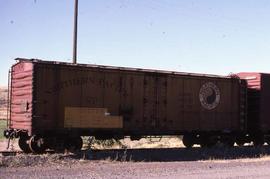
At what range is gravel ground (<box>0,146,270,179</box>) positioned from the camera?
1256 cm

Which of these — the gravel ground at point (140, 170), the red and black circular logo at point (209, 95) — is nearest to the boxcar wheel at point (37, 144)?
the gravel ground at point (140, 170)

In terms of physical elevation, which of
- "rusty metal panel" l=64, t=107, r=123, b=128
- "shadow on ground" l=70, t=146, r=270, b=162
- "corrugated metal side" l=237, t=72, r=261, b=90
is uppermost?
"corrugated metal side" l=237, t=72, r=261, b=90

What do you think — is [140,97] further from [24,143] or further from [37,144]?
[24,143]

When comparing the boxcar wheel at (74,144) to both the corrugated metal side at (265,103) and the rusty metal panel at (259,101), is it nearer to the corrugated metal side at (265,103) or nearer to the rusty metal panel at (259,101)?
the rusty metal panel at (259,101)

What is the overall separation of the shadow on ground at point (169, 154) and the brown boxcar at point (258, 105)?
2293 millimetres

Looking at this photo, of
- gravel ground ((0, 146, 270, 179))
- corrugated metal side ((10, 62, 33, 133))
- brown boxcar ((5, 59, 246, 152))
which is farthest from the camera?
brown boxcar ((5, 59, 246, 152))

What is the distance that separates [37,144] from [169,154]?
16.5 feet

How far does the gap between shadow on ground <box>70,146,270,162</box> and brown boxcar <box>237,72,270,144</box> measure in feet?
7.52

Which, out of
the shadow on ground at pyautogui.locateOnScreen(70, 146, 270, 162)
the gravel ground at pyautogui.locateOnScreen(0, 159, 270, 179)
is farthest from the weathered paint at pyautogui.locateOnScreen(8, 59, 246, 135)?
the gravel ground at pyautogui.locateOnScreen(0, 159, 270, 179)

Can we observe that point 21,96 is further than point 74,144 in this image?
No

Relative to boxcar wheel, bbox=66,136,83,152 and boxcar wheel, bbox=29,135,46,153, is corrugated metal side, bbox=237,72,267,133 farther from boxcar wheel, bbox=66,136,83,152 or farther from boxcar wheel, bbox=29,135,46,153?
boxcar wheel, bbox=29,135,46,153

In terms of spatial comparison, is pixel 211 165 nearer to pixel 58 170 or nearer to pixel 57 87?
pixel 58 170

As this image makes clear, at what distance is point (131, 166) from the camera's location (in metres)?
14.7

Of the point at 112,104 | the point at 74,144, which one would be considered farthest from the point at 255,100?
the point at 74,144
